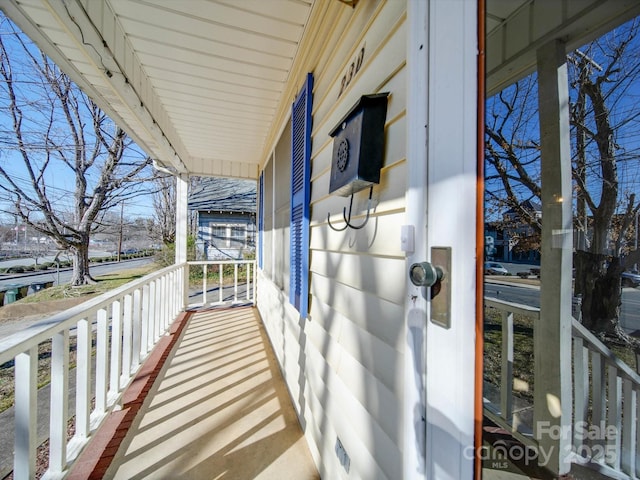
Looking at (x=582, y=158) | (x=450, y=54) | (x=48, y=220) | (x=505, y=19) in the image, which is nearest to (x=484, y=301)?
(x=582, y=158)

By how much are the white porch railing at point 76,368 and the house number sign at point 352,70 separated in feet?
5.59

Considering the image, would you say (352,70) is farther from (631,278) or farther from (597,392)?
(597,392)

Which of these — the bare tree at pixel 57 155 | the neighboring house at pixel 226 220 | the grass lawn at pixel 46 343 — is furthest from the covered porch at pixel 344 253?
the neighboring house at pixel 226 220

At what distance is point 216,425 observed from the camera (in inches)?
74.7

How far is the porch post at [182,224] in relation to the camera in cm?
448

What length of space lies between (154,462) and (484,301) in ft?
6.61

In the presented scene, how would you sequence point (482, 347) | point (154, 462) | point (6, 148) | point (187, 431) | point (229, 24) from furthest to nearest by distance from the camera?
point (6, 148)
point (187, 431)
point (229, 24)
point (154, 462)
point (482, 347)

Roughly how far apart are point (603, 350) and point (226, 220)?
39.9 feet

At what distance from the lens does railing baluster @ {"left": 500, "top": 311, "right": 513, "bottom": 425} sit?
29.5 inches

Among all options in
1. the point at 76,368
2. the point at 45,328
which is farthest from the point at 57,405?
the point at 76,368

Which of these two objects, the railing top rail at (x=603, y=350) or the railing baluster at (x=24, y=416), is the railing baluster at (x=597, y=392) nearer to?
the railing top rail at (x=603, y=350)

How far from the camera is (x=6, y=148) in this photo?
25.3 ft

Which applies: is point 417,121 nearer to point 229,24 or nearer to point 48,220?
point 229,24

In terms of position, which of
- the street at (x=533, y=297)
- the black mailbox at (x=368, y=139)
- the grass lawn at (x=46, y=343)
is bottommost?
the grass lawn at (x=46, y=343)
